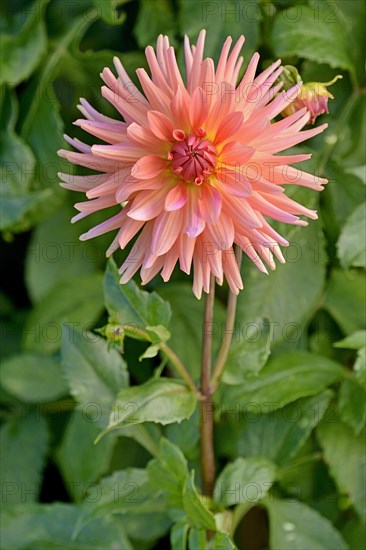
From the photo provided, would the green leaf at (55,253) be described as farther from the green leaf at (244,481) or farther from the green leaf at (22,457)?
the green leaf at (244,481)

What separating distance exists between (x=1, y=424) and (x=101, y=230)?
1.93 feet

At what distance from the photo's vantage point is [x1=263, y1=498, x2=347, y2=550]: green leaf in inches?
36.5

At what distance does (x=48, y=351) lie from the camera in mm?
1094

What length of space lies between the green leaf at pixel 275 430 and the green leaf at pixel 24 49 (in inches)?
20.2

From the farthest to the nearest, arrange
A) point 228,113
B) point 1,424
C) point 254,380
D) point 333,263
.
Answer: point 1,424
point 333,263
point 254,380
point 228,113

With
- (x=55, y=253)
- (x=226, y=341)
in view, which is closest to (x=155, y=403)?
(x=226, y=341)

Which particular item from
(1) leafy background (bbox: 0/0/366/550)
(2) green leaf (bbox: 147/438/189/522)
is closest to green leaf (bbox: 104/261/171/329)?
(1) leafy background (bbox: 0/0/366/550)

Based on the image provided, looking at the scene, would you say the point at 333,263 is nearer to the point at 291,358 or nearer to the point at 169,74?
the point at 291,358

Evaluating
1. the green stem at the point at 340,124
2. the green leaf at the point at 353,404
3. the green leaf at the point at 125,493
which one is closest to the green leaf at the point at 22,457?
the green leaf at the point at 125,493

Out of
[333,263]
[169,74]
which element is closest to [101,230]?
[169,74]

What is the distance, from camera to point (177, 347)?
1.04m

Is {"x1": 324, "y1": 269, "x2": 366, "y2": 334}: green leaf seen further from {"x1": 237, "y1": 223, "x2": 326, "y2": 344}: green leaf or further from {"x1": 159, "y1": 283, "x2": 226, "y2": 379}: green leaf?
{"x1": 159, "y1": 283, "x2": 226, "y2": 379}: green leaf

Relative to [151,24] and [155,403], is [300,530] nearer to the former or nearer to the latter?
[155,403]

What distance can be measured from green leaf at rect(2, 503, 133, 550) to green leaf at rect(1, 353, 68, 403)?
0.48 feet
